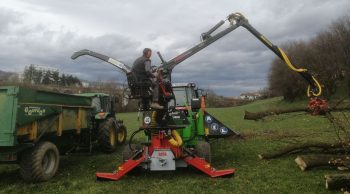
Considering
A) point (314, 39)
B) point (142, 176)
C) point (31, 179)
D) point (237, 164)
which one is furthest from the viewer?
point (314, 39)

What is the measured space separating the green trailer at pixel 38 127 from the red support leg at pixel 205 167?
2965 mm

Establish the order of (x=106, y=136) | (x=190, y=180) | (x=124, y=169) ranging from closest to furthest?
(x=190, y=180) < (x=124, y=169) < (x=106, y=136)

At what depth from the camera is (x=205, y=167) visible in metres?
9.04

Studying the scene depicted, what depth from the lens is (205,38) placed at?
474 inches

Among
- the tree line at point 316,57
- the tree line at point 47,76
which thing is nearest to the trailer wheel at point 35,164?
the tree line at point 316,57

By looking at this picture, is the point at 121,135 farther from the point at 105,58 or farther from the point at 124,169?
the point at 124,169

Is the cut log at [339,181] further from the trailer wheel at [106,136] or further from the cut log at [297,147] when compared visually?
the trailer wheel at [106,136]

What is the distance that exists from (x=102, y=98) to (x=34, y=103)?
6061 mm

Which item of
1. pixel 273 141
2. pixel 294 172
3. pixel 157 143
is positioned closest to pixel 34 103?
pixel 157 143

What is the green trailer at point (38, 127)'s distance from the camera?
841 centimetres

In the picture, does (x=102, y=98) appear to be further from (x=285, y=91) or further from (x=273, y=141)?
(x=285, y=91)

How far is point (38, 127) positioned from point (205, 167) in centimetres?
358

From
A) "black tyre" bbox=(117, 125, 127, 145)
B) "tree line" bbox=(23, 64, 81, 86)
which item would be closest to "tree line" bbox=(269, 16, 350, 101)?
"tree line" bbox=(23, 64, 81, 86)

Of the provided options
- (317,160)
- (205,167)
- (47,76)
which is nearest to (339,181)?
(317,160)
